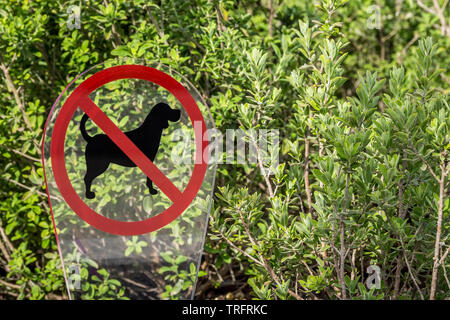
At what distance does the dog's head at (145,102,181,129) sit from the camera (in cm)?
216

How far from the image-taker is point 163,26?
9.50 feet

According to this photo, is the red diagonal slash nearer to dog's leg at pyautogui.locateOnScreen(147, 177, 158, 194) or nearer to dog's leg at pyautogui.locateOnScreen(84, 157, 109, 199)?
dog's leg at pyautogui.locateOnScreen(147, 177, 158, 194)

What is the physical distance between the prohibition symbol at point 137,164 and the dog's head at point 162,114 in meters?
0.06

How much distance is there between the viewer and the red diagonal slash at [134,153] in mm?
2109

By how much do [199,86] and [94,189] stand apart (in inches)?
41.1

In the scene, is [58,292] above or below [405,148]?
below

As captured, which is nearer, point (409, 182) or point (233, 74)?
point (409, 182)

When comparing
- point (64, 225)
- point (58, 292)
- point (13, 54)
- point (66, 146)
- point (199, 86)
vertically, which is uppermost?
point (13, 54)

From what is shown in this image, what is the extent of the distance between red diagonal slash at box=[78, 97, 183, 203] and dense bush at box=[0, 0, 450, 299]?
24 cm

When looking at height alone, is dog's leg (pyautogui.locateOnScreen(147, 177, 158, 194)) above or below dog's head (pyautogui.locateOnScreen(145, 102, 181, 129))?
below

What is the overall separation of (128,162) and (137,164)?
1.6 inches

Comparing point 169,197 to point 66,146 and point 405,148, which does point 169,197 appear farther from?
point 405,148

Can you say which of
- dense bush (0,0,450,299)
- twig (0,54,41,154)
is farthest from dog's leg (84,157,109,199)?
twig (0,54,41,154)

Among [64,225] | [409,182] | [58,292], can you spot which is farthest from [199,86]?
[58,292]
